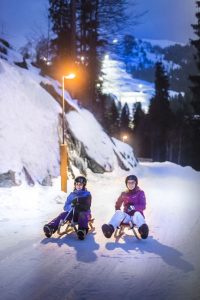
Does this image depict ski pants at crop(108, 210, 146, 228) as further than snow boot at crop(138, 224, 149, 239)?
Yes

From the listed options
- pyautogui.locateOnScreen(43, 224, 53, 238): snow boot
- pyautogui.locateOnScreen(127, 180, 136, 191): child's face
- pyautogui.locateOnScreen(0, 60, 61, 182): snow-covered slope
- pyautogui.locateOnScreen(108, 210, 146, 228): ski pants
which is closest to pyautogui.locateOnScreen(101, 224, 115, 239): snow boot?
pyautogui.locateOnScreen(108, 210, 146, 228): ski pants

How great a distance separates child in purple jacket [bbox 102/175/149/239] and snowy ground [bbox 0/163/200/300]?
0.27m

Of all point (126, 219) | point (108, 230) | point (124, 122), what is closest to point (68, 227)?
point (108, 230)

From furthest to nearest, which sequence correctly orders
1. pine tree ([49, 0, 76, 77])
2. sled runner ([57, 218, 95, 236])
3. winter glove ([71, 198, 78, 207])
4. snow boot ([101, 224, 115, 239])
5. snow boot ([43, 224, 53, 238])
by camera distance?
1. pine tree ([49, 0, 76, 77])
2. winter glove ([71, 198, 78, 207])
3. sled runner ([57, 218, 95, 236])
4. snow boot ([43, 224, 53, 238])
5. snow boot ([101, 224, 115, 239])

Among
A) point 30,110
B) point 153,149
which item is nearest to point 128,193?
point 30,110

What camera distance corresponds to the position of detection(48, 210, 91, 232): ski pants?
28.9ft

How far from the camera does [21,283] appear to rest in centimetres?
608

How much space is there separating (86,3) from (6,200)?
21577 millimetres

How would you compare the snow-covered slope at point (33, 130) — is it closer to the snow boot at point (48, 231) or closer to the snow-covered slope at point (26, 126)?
the snow-covered slope at point (26, 126)

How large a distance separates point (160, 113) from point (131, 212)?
2480 inches

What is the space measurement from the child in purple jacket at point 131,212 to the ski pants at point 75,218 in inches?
17.2

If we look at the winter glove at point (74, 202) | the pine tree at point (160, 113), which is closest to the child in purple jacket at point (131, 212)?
the winter glove at point (74, 202)

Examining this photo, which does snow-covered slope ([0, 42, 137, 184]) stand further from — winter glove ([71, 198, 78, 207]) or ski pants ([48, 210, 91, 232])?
ski pants ([48, 210, 91, 232])

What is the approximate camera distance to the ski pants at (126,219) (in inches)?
349
